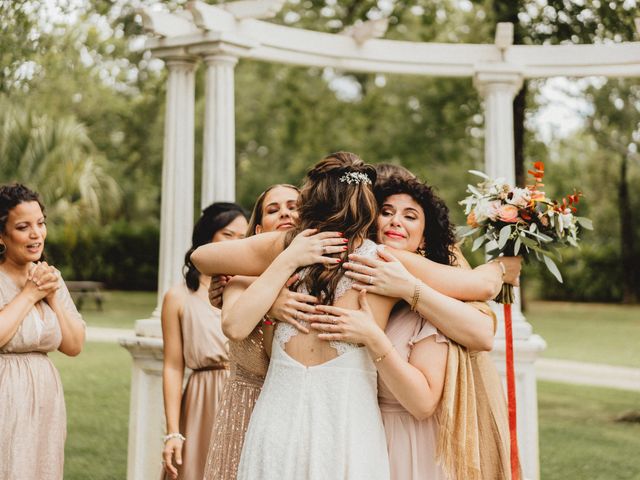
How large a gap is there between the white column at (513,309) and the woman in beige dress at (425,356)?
2890 mm

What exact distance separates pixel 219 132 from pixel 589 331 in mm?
16303

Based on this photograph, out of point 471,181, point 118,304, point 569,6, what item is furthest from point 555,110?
point 569,6

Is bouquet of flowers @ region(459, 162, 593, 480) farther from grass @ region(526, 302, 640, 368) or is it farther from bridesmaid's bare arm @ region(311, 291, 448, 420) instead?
grass @ region(526, 302, 640, 368)

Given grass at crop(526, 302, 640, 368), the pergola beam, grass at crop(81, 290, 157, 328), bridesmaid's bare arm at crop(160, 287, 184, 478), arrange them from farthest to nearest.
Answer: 1. grass at crop(81, 290, 157, 328)
2. grass at crop(526, 302, 640, 368)
3. the pergola beam
4. bridesmaid's bare arm at crop(160, 287, 184, 478)

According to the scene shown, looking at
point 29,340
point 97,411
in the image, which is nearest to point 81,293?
point 97,411

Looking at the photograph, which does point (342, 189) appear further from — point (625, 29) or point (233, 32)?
point (625, 29)

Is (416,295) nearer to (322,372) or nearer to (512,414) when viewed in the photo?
(322,372)

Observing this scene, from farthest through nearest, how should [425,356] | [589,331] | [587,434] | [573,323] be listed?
[573,323]
[589,331]
[587,434]
[425,356]

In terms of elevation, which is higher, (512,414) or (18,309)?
(18,309)

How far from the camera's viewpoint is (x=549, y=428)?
9.85 metres

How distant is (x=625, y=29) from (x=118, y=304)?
67.6ft

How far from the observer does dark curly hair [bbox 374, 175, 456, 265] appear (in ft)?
10.8

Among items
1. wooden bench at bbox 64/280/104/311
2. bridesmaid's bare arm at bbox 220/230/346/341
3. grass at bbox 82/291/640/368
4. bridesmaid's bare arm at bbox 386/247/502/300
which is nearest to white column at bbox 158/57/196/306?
bridesmaid's bare arm at bbox 220/230/346/341

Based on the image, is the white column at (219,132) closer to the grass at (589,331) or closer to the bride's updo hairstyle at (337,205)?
the bride's updo hairstyle at (337,205)
